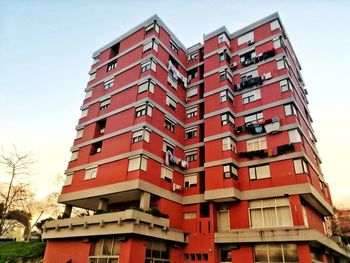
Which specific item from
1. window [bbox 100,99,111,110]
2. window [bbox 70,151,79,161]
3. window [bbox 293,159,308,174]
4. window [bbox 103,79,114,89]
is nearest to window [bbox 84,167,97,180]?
window [bbox 70,151,79,161]

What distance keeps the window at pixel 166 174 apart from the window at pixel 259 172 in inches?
306

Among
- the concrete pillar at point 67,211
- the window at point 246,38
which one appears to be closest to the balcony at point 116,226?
the concrete pillar at point 67,211

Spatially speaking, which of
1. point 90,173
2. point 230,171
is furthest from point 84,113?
point 230,171

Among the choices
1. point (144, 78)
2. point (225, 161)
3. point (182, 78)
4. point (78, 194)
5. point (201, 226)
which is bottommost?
point (201, 226)

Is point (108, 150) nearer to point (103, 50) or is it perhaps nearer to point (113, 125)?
point (113, 125)

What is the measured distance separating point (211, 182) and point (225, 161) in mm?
2408

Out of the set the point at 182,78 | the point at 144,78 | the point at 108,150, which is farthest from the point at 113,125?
the point at 182,78

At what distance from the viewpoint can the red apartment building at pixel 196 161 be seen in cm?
2158

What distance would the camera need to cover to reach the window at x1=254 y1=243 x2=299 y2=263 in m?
20.0

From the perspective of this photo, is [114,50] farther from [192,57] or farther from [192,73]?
A: [192,73]

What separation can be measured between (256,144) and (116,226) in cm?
1493

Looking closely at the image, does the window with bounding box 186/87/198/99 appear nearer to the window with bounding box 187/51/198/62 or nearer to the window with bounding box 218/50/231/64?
the window with bounding box 218/50/231/64

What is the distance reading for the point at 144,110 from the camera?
2661 cm

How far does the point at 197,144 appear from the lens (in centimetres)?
2948
